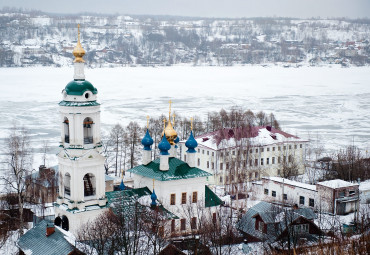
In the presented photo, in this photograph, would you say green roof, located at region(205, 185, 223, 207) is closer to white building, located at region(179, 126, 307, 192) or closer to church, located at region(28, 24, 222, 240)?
church, located at region(28, 24, 222, 240)

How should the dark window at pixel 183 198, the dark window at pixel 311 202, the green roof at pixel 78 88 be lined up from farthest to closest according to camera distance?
the dark window at pixel 311 202
the dark window at pixel 183 198
the green roof at pixel 78 88

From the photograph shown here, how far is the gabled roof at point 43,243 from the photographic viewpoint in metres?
12.0

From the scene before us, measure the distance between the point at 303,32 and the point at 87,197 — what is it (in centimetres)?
17233

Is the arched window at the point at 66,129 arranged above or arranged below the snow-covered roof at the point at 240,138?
above

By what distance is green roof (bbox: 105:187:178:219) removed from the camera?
13.5 metres

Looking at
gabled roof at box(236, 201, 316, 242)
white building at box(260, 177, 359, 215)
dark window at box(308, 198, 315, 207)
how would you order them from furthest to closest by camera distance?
dark window at box(308, 198, 315, 207)
white building at box(260, 177, 359, 215)
gabled roof at box(236, 201, 316, 242)

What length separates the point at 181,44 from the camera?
5595 inches

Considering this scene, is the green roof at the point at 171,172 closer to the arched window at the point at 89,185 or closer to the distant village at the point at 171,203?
the distant village at the point at 171,203

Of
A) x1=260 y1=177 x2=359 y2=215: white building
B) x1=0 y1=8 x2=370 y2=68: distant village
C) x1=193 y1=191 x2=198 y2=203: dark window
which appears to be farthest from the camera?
x1=0 y1=8 x2=370 y2=68: distant village

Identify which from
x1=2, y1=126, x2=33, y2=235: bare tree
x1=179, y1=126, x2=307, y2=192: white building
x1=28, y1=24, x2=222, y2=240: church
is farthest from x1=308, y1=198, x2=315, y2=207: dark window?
x1=2, y1=126, x2=33, y2=235: bare tree

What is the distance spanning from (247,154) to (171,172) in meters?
8.44

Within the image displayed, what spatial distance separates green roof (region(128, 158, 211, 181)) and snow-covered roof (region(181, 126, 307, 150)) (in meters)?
7.59

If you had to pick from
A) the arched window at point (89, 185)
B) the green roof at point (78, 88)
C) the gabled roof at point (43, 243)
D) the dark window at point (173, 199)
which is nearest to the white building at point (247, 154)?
the dark window at point (173, 199)

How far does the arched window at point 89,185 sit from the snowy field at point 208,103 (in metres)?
12.7
